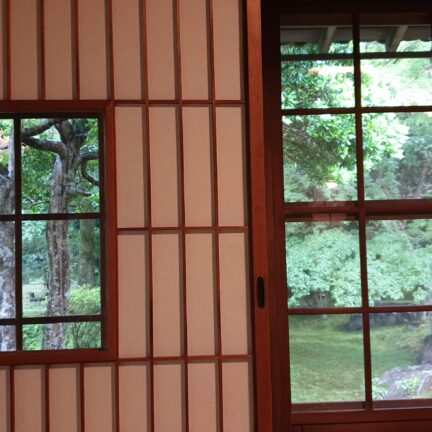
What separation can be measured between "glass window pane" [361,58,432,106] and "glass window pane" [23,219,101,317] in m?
1.35

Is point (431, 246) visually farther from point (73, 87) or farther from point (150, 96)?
point (73, 87)

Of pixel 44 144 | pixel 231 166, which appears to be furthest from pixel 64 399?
pixel 231 166

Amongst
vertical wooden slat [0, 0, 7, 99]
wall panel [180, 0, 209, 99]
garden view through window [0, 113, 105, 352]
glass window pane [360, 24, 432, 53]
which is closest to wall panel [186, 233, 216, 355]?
garden view through window [0, 113, 105, 352]

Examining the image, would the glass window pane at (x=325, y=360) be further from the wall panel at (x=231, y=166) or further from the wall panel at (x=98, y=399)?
the wall panel at (x=98, y=399)

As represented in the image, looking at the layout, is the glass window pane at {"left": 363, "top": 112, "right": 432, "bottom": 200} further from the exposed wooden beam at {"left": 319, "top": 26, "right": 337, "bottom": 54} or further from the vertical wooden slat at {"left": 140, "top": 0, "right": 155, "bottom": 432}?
the vertical wooden slat at {"left": 140, "top": 0, "right": 155, "bottom": 432}

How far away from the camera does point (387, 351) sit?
289cm

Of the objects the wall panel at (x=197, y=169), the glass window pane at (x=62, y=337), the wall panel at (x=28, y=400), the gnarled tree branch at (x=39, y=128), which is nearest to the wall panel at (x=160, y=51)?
the wall panel at (x=197, y=169)

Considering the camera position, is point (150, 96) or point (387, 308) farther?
point (387, 308)

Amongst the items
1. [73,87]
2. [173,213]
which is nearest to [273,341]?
[173,213]

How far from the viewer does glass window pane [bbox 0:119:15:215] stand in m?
2.48

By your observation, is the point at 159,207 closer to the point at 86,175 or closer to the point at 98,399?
the point at 86,175

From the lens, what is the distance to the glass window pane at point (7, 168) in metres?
2.48

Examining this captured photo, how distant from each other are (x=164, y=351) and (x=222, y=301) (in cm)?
28

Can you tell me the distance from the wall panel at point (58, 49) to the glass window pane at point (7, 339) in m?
0.87
